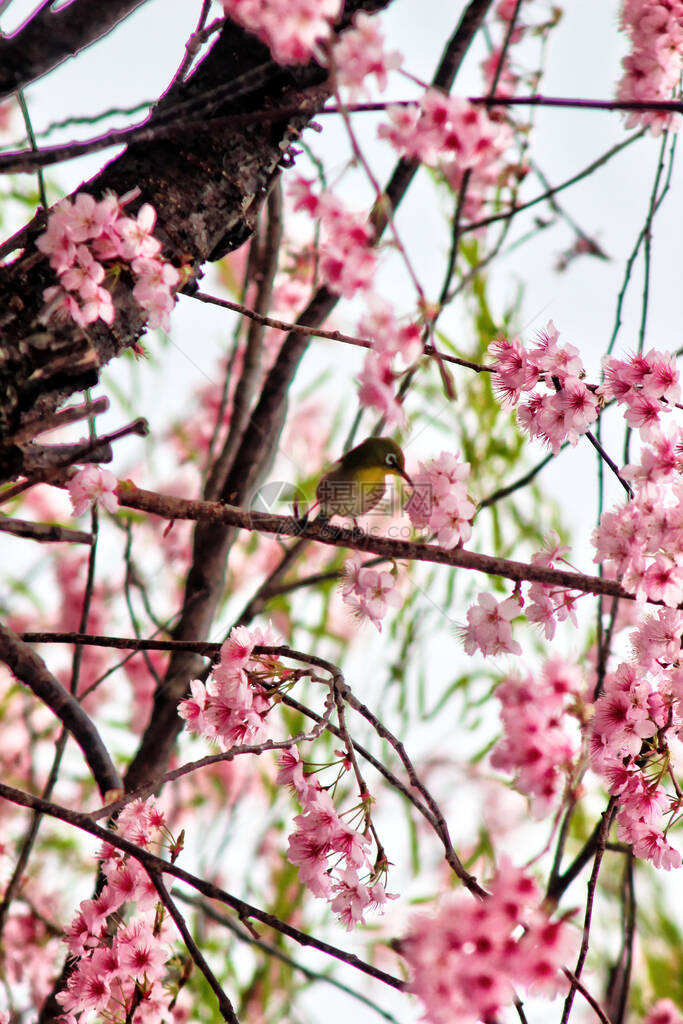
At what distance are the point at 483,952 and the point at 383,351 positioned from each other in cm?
51

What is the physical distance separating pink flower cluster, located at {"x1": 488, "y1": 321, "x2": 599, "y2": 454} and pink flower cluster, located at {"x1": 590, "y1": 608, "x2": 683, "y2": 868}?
0.27 meters

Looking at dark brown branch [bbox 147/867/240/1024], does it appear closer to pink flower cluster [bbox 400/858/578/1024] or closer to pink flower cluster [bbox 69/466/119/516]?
pink flower cluster [bbox 400/858/578/1024]

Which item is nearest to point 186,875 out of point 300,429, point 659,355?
point 659,355

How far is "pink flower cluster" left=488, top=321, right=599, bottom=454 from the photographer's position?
1.16 m

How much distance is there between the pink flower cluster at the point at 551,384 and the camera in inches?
45.7

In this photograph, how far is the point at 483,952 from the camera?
0.66 metres

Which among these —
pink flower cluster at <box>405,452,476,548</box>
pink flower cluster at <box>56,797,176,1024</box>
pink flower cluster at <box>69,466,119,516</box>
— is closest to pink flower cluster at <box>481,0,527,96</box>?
pink flower cluster at <box>405,452,476,548</box>

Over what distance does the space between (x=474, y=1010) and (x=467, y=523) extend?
0.56 metres

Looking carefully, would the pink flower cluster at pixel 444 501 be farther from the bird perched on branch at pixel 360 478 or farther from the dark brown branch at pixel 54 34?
the dark brown branch at pixel 54 34

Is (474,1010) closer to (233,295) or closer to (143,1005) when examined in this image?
(143,1005)

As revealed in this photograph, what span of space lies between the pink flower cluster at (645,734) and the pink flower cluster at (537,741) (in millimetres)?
220

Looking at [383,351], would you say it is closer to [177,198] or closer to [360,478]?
[177,198]

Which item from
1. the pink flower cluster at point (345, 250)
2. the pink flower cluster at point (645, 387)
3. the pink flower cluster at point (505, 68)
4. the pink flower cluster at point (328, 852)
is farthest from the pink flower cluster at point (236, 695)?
the pink flower cluster at point (505, 68)

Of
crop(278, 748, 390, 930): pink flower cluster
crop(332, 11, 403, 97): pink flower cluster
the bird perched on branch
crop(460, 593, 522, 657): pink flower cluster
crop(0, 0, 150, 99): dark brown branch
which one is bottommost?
crop(278, 748, 390, 930): pink flower cluster
